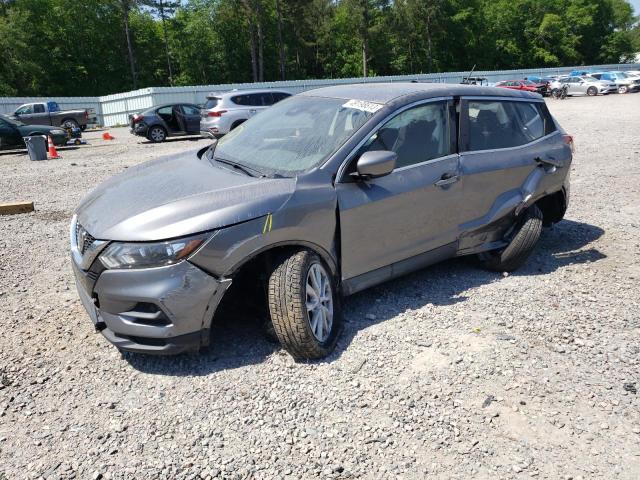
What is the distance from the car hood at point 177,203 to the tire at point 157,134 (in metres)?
16.3

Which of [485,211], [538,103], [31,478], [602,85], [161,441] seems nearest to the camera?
[31,478]

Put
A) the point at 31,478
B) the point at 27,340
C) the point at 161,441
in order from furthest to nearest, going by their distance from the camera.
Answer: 1. the point at 27,340
2. the point at 161,441
3. the point at 31,478

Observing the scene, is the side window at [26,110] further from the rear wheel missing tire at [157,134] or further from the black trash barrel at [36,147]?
the black trash barrel at [36,147]

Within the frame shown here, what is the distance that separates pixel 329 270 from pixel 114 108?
35170 mm

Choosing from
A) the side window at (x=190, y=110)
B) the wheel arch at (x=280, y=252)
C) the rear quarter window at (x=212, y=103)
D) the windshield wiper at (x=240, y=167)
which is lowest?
the side window at (x=190, y=110)

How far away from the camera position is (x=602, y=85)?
3828 cm

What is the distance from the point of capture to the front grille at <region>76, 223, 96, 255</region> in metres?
3.38

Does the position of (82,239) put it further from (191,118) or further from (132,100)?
→ (132,100)

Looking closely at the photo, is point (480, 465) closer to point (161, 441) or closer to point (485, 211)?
point (161, 441)

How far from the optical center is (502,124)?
4930 millimetres

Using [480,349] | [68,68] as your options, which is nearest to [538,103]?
[480,349]

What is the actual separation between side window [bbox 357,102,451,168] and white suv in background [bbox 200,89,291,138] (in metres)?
13.3

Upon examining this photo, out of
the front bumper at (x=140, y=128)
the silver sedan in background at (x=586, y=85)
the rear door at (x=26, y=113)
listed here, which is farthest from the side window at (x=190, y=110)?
the silver sedan in background at (x=586, y=85)

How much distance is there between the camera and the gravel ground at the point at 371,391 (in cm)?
274
